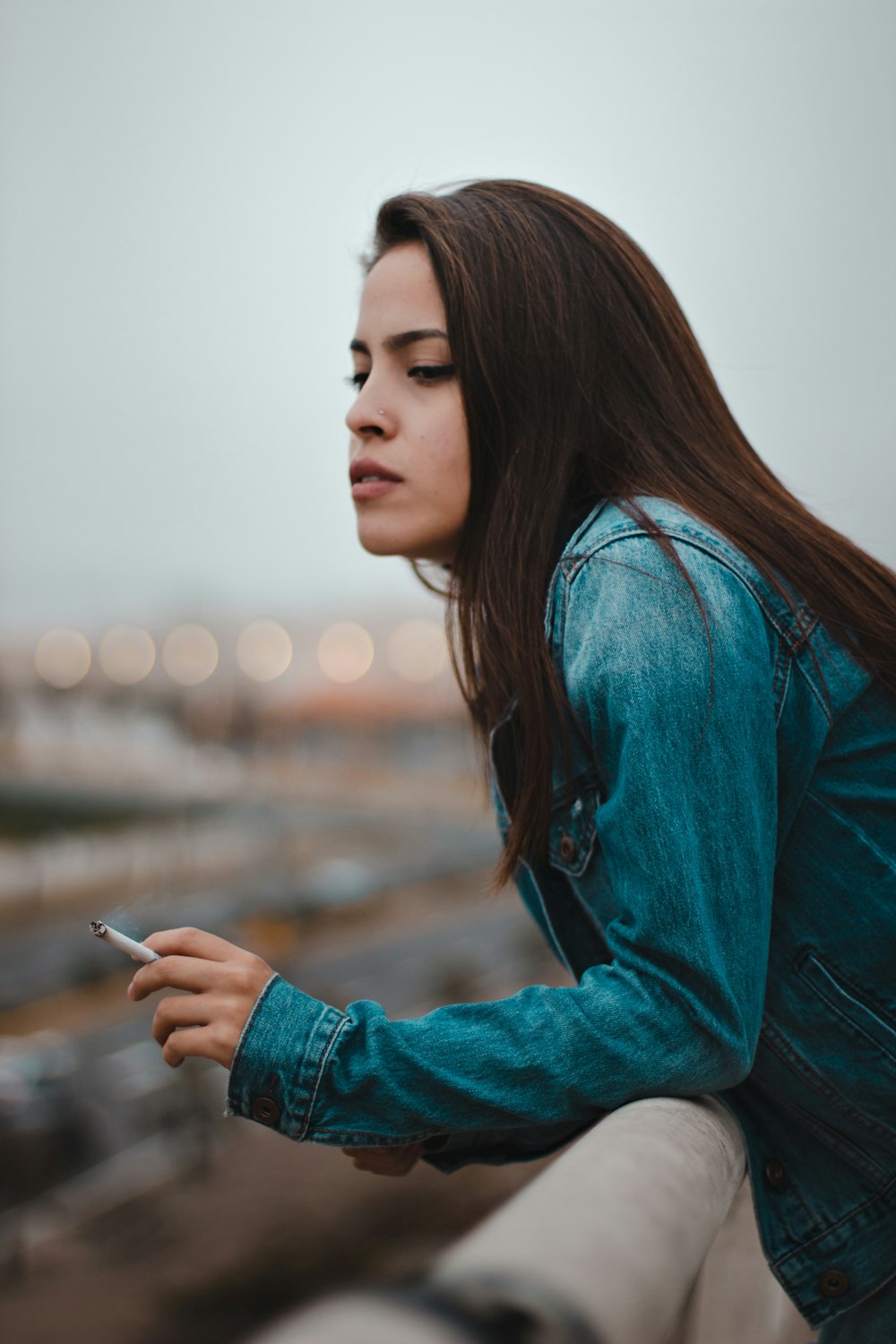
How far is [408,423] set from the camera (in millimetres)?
1239

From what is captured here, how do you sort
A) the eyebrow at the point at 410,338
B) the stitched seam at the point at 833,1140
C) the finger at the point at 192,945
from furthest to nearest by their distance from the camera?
the eyebrow at the point at 410,338, the stitched seam at the point at 833,1140, the finger at the point at 192,945

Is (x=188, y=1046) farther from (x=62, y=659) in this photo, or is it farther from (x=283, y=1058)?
(x=62, y=659)

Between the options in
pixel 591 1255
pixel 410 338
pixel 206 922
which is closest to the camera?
pixel 591 1255

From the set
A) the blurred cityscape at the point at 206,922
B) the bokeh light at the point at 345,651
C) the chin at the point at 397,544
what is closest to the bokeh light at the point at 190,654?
the blurred cityscape at the point at 206,922

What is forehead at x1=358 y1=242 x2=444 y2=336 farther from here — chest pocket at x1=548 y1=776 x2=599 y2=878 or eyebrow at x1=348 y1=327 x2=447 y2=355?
chest pocket at x1=548 y1=776 x2=599 y2=878

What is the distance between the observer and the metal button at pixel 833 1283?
1112mm

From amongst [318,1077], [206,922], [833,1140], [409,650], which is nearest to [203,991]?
[318,1077]

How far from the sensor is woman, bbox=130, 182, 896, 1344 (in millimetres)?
912

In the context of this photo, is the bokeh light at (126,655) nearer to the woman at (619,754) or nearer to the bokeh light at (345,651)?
the bokeh light at (345,651)

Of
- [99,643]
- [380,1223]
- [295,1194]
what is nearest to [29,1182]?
[295,1194]

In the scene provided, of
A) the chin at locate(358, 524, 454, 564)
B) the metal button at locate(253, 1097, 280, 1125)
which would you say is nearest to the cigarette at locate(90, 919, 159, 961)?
the metal button at locate(253, 1097, 280, 1125)

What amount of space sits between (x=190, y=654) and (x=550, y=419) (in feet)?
123

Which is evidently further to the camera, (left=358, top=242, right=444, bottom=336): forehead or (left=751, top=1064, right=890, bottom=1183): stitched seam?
(left=358, top=242, right=444, bottom=336): forehead

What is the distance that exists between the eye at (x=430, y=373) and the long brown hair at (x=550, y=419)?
17mm
